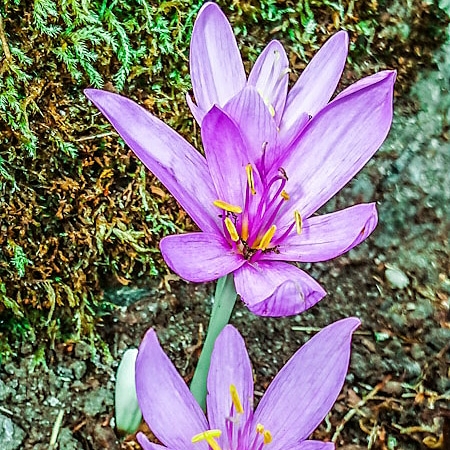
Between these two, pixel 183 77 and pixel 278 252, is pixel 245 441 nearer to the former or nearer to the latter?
pixel 278 252

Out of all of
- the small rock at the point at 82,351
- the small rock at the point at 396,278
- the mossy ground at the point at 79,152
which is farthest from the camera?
the small rock at the point at 396,278

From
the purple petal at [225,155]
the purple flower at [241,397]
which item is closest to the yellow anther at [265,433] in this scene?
the purple flower at [241,397]

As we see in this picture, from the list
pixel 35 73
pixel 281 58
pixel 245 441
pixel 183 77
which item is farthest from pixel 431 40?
pixel 245 441

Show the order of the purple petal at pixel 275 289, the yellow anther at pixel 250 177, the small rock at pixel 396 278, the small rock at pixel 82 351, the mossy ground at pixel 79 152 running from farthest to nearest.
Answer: the small rock at pixel 396 278, the small rock at pixel 82 351, the mossy ground at pixel 79 152, the yellow anther at pixel 250 177, the purple petal at pixel 275 289

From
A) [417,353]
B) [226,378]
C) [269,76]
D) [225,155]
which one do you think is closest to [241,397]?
[226,378]

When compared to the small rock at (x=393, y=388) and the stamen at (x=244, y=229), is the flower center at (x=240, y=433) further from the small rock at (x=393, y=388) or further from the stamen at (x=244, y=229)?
the small rock at (x=393, y=388)

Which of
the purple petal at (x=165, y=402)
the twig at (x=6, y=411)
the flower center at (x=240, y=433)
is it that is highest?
the purple petal at (x=165, y=402)

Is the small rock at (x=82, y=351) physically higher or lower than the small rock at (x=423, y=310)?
lower

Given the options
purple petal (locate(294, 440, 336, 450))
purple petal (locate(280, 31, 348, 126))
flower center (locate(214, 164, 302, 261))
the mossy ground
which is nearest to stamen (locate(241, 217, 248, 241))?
flower center (locate(214, 164, 302, 261))
